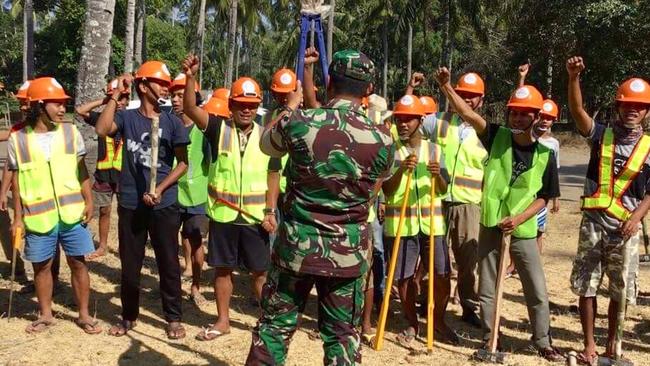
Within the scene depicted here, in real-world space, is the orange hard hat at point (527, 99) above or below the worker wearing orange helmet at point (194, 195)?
above

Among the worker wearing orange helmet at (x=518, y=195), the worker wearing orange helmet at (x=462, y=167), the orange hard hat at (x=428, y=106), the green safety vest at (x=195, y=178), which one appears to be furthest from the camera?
the green safety vest at (x=195, y=178)

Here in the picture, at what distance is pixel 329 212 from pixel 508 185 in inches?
89.9

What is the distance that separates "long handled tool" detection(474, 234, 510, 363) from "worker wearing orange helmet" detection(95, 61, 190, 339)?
99.4 inches

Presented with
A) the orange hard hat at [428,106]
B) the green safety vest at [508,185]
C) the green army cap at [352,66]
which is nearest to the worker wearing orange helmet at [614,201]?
the green safety vest at [508,185]

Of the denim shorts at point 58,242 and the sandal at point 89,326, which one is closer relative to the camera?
the denim shorts at point 58,242

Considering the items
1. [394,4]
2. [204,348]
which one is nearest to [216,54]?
[394,4]

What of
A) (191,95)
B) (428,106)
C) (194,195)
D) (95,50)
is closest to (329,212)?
(191,95)

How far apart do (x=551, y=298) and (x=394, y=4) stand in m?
34.1

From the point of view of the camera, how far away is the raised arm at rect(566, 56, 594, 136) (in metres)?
4.57

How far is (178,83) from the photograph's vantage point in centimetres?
673

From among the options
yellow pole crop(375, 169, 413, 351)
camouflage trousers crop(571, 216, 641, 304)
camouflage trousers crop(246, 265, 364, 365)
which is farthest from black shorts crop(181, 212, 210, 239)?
camouflage trousers crop(571, 216, 641, 304)

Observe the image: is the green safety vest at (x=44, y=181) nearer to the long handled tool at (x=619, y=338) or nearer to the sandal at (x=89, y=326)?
the sandal at (x=89, y=326)

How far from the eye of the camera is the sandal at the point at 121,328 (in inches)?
213

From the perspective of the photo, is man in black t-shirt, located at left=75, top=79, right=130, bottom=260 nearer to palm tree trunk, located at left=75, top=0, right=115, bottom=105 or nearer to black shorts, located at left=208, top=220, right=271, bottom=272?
palm tree trunk, located at left=75, top=0, right=115, bottom=105
